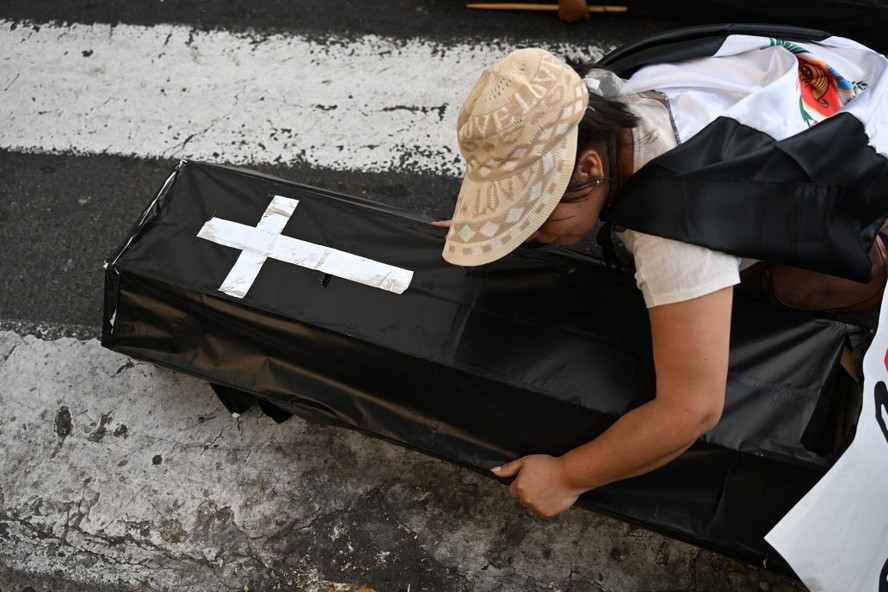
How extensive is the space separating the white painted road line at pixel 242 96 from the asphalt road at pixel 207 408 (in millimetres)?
12

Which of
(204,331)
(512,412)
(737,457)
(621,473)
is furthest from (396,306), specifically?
(737,457)

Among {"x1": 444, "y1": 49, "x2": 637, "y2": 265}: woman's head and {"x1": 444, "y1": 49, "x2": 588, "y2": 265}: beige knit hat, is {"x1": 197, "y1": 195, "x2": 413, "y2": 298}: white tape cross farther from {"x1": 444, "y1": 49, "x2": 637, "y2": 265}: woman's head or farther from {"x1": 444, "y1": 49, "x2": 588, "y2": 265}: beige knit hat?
{"x1": 444, "y1": 49, "x2": 588, "y2": 265}: beige knit hat

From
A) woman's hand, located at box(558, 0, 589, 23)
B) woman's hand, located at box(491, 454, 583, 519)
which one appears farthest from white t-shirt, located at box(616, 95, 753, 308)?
woman's hand, located at box(558, 0, 589, 23)

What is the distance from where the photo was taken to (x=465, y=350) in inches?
82.4

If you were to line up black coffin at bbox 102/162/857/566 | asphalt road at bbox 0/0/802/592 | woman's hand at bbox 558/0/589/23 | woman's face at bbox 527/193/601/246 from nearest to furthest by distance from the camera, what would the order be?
1. woman's face at bbox 527/193/601/246
2. black coffin at bbox 102/162/857/566
3. asphalt road at bbox 0/0/802/592
4. woman's hand at bbox 558/0/589/23

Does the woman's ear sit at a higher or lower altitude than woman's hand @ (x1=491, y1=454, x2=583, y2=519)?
higher

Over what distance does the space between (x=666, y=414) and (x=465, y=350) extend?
579 millimetres

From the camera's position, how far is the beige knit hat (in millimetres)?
1598

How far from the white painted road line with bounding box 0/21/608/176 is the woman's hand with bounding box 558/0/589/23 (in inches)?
7.5

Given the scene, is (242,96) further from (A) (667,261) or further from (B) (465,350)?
(A) (667,261)

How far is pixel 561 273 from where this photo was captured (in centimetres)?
220

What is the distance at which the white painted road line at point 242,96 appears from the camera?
128 inches

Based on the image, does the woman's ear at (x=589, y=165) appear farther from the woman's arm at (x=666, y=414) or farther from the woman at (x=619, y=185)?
the woman's arm at (x=666, y=414)

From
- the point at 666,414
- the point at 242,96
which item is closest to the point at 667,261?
the point at 666,414
